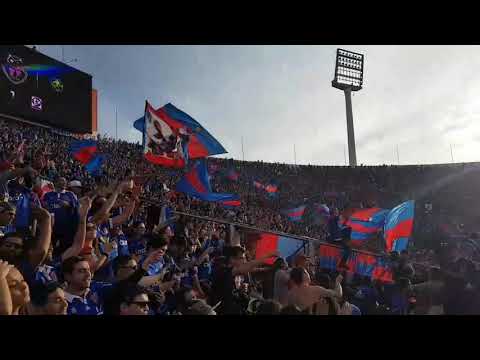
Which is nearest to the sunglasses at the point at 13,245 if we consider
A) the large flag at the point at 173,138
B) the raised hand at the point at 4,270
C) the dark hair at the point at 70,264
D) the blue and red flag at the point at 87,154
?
the dark hair at the point at 70,264

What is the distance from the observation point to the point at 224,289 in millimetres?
4707

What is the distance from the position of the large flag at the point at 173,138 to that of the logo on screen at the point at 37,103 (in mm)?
19589

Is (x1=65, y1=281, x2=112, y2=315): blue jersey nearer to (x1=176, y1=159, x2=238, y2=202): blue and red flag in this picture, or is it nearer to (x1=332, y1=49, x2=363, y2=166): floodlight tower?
(x1=176, y1=159, x2=238, y2=202): blue and red flag

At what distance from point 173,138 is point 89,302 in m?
5.14

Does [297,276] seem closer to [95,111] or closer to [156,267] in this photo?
[156,267]

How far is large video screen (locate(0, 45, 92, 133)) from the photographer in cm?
2400

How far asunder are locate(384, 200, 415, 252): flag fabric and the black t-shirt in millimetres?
6293

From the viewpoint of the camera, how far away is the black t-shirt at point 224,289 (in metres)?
4.68

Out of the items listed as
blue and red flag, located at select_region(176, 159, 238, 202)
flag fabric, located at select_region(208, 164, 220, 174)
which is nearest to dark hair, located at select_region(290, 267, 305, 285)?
blue and red flag, located at select_region(176, 159, 238, 202)
